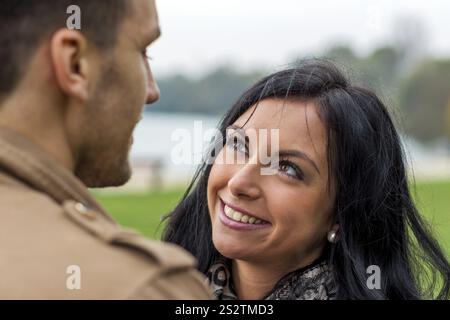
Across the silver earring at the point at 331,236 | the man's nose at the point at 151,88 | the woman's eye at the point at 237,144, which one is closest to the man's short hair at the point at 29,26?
the man's nose at the point at 151,88

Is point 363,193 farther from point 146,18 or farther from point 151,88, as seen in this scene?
point 146,18

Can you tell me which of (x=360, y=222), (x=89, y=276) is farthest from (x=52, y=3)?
(x=360, y=222)

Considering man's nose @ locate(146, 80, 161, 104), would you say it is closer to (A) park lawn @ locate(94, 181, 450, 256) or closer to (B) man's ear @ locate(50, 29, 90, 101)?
(B) man's ear @ locate(50, 29, 90, 101)

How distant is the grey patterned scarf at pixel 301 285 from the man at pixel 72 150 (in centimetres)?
141

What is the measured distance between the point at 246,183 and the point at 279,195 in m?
0.14

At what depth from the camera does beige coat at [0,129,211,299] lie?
1681 mm

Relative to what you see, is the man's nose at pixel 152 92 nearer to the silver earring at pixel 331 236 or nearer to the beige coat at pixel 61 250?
the beige coat at pixel 61 250

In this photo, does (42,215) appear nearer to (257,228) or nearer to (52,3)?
(52,3)

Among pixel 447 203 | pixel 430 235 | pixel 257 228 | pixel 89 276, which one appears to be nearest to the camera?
pixel 89 276

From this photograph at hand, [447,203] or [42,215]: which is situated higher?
[447,203]

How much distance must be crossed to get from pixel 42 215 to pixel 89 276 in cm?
18

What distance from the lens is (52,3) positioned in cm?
190

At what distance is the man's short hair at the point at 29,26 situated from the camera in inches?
73.5

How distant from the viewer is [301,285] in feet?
11.0
